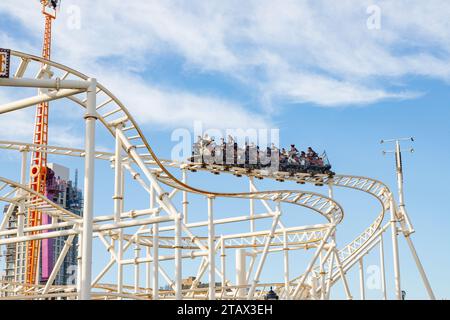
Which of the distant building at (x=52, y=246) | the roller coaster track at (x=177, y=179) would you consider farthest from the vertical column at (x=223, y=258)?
the distant building at (x=52, y=246)

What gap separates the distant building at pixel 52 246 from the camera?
77.7 m

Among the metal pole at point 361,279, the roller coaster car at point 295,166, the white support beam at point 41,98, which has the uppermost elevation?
the roller coaster car at point 295,166

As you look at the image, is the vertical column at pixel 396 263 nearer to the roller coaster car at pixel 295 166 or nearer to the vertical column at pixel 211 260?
the roller coaster car at pixel 295 166

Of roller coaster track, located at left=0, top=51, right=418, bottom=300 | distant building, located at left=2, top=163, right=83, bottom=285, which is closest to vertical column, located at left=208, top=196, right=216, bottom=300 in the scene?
roller coaster track, located at left=0, top=51, right=418, bottom=300

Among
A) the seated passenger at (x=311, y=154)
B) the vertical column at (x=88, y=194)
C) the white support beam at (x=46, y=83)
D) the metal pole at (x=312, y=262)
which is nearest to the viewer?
the vertical column at (x=88, y=194)

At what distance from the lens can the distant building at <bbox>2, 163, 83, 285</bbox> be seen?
Result: 77731 millimetres

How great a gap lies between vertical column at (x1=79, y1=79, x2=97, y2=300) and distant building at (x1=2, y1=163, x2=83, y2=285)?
188 feet

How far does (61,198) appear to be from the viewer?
98.7 metres

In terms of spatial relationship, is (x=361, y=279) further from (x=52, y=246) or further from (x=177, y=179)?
(x=52, y=246)

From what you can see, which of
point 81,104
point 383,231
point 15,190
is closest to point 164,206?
point 81,104

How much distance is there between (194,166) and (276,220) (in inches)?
188

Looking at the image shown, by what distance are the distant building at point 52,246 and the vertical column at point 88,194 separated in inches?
2255
